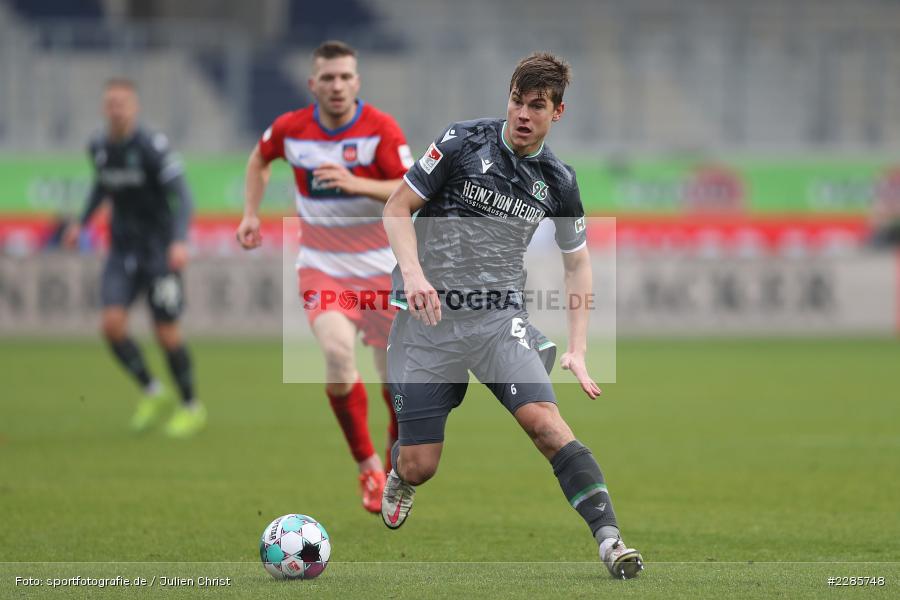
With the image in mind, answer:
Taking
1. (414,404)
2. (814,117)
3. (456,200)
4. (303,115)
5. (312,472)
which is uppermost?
(814,117)

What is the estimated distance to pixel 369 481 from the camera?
7527mm

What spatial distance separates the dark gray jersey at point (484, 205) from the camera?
19.4ft

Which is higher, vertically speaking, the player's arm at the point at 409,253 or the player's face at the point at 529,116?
the player's face at the point at 529,116

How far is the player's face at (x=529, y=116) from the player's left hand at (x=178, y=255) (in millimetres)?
5638

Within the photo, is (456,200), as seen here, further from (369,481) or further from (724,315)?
(724,315)

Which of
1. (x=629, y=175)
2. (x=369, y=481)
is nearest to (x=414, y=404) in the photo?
(x=369, y=481)


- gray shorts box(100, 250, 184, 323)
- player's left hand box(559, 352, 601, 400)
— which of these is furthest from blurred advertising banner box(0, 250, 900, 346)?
player's left hand box(559, 352, 601, 400)

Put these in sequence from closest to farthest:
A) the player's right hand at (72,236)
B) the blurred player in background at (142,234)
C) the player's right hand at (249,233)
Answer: the player's right hand at (249,233), the blurred player in background at (142,234), the player's right hand at (72,236)

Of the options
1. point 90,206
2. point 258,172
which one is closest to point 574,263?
point 258,172

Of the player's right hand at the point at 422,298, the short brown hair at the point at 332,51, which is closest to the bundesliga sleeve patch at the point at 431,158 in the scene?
the player's right hand at the point at 422,298

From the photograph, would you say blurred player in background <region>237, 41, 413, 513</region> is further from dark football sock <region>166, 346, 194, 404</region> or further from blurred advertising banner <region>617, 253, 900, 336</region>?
blurred advertising banner <region>617, 253, 900, 336</region>

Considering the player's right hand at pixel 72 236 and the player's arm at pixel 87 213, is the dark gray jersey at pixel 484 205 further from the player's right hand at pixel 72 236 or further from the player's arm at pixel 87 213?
the player's right hand at pixel 72 236

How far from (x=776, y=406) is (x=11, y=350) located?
11.2m

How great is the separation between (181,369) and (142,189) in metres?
1.51
